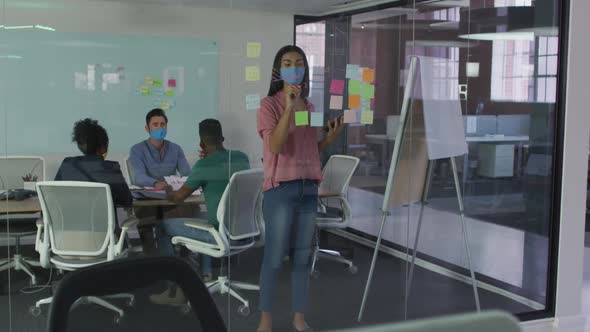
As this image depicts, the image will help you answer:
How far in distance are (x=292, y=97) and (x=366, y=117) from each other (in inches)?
19.2

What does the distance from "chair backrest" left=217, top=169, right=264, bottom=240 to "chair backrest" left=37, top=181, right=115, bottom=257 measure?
1.97ft

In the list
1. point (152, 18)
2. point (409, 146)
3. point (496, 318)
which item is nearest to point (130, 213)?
point (152, 18)

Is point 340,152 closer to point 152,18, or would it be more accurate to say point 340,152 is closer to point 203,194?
point 203,194

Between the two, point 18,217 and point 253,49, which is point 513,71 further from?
point 18,217

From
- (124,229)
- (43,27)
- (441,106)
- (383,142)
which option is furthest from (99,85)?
(441,106)

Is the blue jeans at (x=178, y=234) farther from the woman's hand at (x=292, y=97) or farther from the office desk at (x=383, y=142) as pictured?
the office desk at (x=383, y=142)

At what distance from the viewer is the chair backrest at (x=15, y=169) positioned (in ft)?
10.6

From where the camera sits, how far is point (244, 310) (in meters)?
3.82

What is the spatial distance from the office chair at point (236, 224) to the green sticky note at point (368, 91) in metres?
0.74

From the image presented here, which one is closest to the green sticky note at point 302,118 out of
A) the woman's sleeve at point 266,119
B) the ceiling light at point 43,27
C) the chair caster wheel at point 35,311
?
the woman's sleeve at point 266,119

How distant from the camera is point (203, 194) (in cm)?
367

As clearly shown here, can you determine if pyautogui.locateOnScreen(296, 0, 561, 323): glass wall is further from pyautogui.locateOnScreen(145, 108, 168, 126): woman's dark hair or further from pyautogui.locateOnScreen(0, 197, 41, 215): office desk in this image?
pyautogui.locateOnScreen(0, 197, 41, 215): office desk

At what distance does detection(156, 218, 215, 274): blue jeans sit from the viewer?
354 centimetres

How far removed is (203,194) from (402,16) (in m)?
1.57
